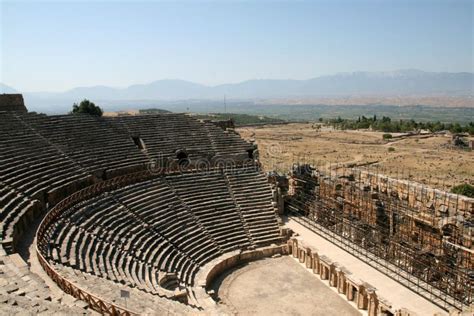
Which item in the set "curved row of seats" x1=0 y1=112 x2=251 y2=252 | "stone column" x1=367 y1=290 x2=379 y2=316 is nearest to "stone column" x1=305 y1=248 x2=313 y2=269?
"stone column" x1=367 y1=290 x2=379 y2=316

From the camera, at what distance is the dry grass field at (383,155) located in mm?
49438

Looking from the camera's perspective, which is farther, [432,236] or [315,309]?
[432,236]

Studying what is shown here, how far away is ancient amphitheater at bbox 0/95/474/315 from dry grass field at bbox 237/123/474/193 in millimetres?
15632

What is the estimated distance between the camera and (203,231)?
25266 millimetres

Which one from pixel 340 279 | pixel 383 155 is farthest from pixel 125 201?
pixel 383 155

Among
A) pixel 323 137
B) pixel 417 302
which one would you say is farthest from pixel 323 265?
pixel 323 137

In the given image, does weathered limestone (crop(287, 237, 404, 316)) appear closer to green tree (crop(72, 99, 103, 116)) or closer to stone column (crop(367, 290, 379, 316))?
stone column (crop(367, 290, 379, 316))

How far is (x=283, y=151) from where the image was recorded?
70188 mm

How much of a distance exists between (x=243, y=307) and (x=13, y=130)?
60.5 feet

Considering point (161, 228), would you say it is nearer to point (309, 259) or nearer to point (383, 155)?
point (309, 259)

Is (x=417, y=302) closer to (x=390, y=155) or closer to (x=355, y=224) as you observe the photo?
(x=355, y=224)

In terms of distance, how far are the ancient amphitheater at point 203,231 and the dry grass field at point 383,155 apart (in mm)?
15632

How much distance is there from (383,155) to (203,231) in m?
46.4

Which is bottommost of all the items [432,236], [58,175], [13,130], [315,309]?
[315,309]
